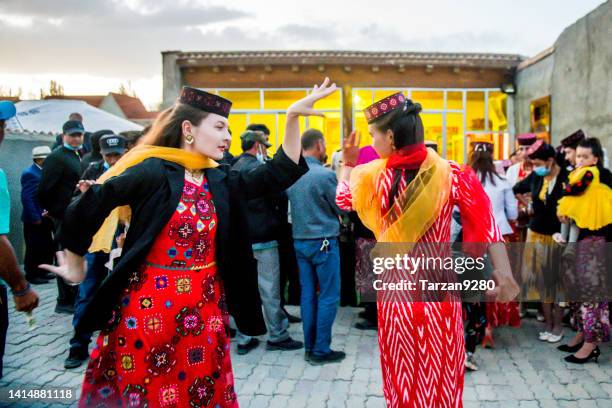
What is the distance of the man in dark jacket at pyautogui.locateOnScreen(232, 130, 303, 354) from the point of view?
5.10 metres

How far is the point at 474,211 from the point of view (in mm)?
2586

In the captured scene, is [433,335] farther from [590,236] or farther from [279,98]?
[279,98]

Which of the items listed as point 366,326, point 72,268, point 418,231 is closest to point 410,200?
point 418,231

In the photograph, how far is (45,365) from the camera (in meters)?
4.77

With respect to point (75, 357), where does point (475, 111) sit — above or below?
above

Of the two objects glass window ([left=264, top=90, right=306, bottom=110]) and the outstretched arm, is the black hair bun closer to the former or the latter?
the outstretched arm

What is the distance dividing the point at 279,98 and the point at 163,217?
13.7 metres

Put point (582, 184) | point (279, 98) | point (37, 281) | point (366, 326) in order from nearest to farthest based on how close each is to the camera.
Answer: point (582, 184) → point (366, 326) → point (37, 281) → point (279, 98)

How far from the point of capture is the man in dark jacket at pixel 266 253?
5.10m

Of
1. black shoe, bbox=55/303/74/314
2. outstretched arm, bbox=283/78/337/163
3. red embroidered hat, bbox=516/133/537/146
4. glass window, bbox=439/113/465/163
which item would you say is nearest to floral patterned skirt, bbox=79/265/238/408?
outstretched arm, bbox=283/78/337/163

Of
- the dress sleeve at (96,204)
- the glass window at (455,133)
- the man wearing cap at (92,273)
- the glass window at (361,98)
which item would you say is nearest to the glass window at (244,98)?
the glass window at (361,98)

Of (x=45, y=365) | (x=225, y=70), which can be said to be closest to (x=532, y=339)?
(x=45, y=365)

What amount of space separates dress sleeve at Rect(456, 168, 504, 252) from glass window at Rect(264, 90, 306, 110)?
43.7 feet

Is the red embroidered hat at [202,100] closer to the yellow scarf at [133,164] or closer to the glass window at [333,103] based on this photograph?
the yellow scarf at [133,164]
